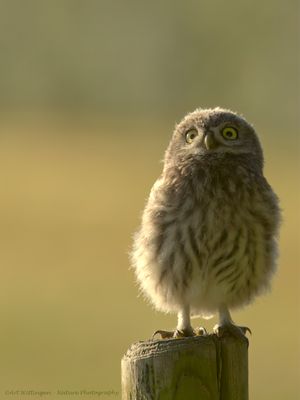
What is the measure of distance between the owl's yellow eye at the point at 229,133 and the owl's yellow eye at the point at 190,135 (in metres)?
0.16

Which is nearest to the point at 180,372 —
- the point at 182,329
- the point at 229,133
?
the point at 182,329

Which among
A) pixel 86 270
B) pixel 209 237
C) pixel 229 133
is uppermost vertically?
pixel 86 270

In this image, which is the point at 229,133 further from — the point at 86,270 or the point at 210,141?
the point at 86,270

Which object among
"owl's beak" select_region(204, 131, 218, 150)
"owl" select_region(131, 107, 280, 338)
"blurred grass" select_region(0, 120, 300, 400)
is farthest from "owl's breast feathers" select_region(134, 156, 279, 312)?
"blurred grass" select_region(0, 120, 300, 400)

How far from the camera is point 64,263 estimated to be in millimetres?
21062

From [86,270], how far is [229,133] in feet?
43.6

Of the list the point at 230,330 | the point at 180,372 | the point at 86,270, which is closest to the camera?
the point at 180,372

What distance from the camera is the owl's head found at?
7.29 metres

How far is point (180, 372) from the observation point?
5.38 m

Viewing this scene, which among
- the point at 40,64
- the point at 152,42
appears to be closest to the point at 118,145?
the point at 40,64

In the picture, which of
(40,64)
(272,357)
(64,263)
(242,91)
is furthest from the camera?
(40,64)

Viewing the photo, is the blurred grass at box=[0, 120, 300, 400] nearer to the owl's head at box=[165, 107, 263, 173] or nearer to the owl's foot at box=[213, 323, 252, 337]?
the owl's head at box=[165, 107, 263, 173]

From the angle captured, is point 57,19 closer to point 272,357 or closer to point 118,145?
point 118,145

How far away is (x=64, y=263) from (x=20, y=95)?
25.8 metres
